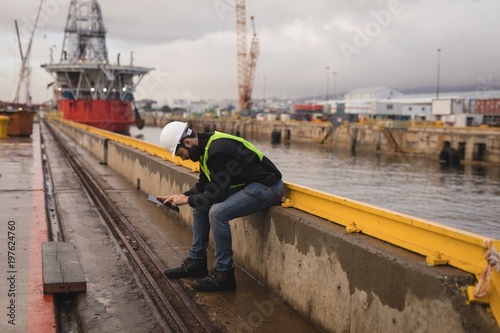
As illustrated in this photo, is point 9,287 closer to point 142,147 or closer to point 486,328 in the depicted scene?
point 486,328

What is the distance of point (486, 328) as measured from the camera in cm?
316

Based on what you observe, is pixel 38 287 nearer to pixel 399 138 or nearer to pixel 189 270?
pixel 189 270

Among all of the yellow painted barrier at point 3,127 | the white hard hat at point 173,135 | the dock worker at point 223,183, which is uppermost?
the white hard hat at point 173,135

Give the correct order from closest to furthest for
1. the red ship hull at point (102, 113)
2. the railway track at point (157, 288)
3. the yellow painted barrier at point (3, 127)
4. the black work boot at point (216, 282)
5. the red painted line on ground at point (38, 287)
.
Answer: the red painted line on ground at point (38, 287) → the railway track at point (157, 288) → the black work boot at point (216, 282) → the yellow painted barrier at point (3, 127) → the red ship hull at point (102, 113)

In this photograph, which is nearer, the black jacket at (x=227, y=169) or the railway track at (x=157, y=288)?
the railway track at (x=157, y=288)

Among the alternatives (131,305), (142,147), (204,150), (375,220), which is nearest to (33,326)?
(131,305)

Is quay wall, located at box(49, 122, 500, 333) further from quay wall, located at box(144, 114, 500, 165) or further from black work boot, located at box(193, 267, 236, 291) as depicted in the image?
quay wall, located at box(144, 114, 500, 165)

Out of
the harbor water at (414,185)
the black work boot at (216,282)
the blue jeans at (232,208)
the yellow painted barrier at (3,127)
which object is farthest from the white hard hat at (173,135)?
the yellow painted barrier at (3,127)

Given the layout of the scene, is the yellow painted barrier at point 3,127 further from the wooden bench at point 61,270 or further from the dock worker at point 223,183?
the dock worker at point 223,183

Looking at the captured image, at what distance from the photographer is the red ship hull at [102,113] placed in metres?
65.7

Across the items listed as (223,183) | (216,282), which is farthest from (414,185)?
(223,183)

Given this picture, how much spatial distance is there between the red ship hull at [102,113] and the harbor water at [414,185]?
28.8 metres

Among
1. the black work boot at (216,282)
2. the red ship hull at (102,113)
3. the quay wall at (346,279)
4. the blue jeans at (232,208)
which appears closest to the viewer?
the quay wall at (346,279)

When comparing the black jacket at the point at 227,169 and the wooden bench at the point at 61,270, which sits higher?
the black jacket at the point at 227,169
